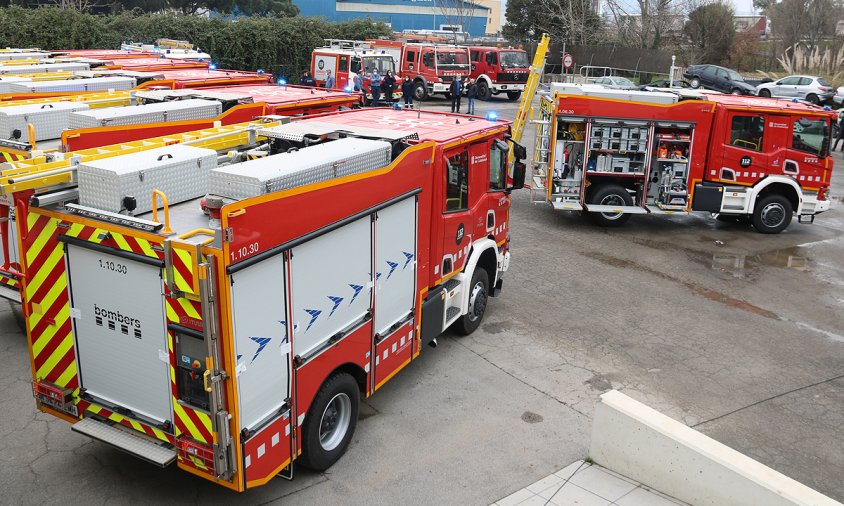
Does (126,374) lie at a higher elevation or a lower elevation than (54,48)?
lower

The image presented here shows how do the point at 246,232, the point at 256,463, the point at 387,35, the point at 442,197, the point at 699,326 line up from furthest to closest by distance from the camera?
the point at 387,35 → the point at 699,326 → the point at 442,197 → the point at 256,463 → the point at 246,232

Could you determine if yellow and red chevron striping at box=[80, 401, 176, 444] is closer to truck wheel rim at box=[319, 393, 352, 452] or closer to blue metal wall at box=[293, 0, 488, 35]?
truck wheel rim at box=[319, 393, 352, 452]

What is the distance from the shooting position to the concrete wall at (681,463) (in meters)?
5.41

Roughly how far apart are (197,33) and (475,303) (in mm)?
28144

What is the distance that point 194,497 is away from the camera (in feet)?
19.8

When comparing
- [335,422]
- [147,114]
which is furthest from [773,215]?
[147,114]

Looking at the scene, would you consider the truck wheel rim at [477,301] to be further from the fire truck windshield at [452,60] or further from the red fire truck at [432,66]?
the fire truck windshield at [452,60]

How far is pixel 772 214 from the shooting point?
49.0 ft

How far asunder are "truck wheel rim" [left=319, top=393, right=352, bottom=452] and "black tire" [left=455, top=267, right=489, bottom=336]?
2.92m

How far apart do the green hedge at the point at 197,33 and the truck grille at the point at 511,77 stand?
32.6 ft

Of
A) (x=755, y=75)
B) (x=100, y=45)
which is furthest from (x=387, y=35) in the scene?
(x=755, y=75)

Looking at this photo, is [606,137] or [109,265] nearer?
[109,265]

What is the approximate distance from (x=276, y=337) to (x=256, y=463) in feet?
3.07

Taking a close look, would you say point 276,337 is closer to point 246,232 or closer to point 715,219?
point 246,232
